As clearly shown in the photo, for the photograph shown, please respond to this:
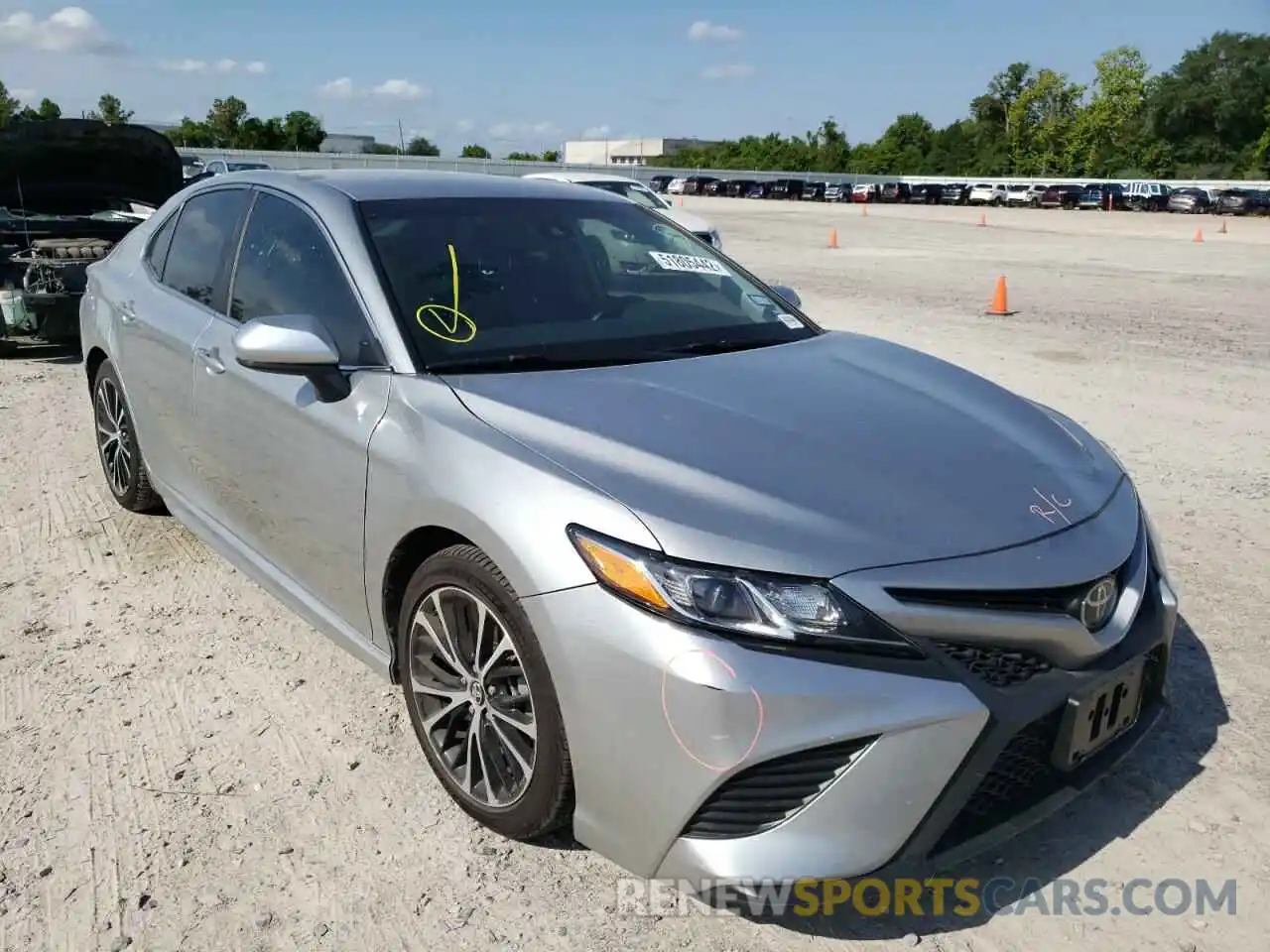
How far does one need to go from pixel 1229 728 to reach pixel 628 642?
2.20m

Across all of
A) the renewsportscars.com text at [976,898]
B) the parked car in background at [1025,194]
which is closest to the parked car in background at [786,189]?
the parked car in background at [1025,194]

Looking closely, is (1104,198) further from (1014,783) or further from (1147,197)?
(1014,783)

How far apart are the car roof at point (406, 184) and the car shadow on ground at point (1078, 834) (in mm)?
2527

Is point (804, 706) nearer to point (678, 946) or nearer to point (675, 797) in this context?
point (675, 797)

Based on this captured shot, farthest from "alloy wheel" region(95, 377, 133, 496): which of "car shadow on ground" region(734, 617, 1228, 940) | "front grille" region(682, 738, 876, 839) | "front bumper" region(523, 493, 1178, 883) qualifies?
"car shadow on ground" region(734, 617, 1228, 940)

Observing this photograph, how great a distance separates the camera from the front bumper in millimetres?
2061

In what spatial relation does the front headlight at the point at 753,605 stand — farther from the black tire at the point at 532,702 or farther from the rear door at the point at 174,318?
the rear door at the point at 174,318

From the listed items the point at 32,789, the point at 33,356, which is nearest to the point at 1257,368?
the point at 32,789

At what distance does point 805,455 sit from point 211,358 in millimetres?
2303

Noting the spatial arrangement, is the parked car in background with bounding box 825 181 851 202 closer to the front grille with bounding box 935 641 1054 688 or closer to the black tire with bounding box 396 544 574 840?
the black tire with bounding box 396 544 574 840

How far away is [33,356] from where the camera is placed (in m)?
9.55

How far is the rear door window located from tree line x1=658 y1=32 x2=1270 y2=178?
80.9 m

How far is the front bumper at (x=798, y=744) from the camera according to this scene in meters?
A: 2.06

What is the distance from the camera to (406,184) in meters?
3.64
